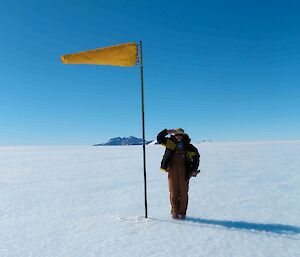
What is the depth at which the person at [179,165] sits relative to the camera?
18.0 feet

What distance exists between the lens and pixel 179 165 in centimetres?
550

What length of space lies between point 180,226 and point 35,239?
2.09 m

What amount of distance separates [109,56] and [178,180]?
2326mm

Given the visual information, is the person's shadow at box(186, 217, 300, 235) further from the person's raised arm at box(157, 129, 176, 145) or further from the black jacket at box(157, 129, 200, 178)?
the person's raised arm at box(157, 129, 176, 145)

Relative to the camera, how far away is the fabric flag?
5.43 m

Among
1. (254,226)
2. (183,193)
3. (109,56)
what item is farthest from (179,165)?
(109,56)

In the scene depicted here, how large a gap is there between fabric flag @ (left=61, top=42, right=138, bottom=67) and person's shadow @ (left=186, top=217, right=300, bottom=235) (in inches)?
112

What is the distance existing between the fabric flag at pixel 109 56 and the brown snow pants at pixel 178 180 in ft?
5.70

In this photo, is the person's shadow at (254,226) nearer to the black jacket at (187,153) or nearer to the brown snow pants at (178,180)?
the brown snow pants at (178,180)

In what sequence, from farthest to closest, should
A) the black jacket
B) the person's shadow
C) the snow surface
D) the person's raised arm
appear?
the black jacket → the person's raised arm → the person's shadow → the snow surface

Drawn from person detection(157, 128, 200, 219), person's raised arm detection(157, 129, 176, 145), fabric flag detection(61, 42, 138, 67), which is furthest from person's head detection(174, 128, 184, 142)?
fabric flag detection(61, 42, 138, 67)

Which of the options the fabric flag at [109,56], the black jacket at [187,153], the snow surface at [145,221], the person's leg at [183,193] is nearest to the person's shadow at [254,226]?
the snow surface at [145,221]

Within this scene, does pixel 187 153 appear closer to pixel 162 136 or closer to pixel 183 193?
pixel 162 136

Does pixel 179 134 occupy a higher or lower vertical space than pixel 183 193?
higher
